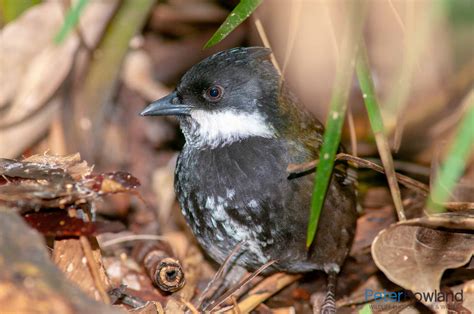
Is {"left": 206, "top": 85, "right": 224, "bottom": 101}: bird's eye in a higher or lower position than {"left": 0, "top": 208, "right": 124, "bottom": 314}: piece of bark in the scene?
higher

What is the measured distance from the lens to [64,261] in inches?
138

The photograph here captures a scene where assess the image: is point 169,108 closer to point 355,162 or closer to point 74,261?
point 355,162

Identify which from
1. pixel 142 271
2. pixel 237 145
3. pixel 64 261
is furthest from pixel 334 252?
pixel 64 261

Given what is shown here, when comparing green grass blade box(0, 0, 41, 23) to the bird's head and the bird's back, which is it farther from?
the bird's back

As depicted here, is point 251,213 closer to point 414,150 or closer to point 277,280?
point 277,280

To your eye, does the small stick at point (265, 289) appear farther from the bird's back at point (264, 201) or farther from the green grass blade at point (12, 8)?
the green grass blade at point (12, 8)

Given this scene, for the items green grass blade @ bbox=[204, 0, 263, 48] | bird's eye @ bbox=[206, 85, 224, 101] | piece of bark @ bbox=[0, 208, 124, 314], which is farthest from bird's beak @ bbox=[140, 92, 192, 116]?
piece of bark @ bbox=[0, 208, 124, 314]

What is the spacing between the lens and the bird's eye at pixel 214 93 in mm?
4371

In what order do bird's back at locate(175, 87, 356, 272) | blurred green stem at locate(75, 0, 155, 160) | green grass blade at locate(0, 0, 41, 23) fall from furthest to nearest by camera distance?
blurred green stem at locate(75, 0, 155, 160) < green grass blade at locate(0, 0, 41, 23) < bird's back at locate(175, 87, 356, 272)

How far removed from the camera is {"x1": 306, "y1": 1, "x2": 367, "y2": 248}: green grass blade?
11.4 ft

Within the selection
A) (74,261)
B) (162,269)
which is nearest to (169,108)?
(162,269)

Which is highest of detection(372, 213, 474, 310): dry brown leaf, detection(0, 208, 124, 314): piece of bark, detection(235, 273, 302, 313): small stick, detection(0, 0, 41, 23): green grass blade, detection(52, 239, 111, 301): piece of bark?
detection(0, 0, 41, 23): green grass blade

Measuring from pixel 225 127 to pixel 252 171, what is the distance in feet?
1.12

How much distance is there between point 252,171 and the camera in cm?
417
